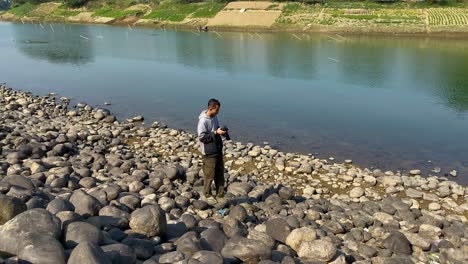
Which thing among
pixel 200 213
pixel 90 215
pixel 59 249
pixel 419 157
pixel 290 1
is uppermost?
pixel 290 1

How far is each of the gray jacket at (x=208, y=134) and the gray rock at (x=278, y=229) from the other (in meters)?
1.91

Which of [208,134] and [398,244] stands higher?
[208,134]

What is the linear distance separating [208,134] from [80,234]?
3489 millimetres

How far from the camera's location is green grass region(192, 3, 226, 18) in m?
76.8

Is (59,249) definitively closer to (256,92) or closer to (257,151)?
(257,151)

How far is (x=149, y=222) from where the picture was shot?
6.61m

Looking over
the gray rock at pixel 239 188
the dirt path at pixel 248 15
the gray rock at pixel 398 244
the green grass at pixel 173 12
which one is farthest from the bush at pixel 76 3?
the gray rock at pixel 398 244

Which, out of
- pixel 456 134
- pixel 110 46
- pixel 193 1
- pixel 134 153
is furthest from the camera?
pixel 193 1

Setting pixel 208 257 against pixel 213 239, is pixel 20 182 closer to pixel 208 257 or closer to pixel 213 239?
pixel 213 239

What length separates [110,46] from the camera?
1917 inches

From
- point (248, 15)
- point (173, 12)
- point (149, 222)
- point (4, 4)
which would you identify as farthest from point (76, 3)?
point (149, 222)

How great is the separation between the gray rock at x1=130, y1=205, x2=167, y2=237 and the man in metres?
2.10

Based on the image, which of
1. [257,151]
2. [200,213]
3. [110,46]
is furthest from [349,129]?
[110,46]

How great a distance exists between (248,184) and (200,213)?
2.27 metres
